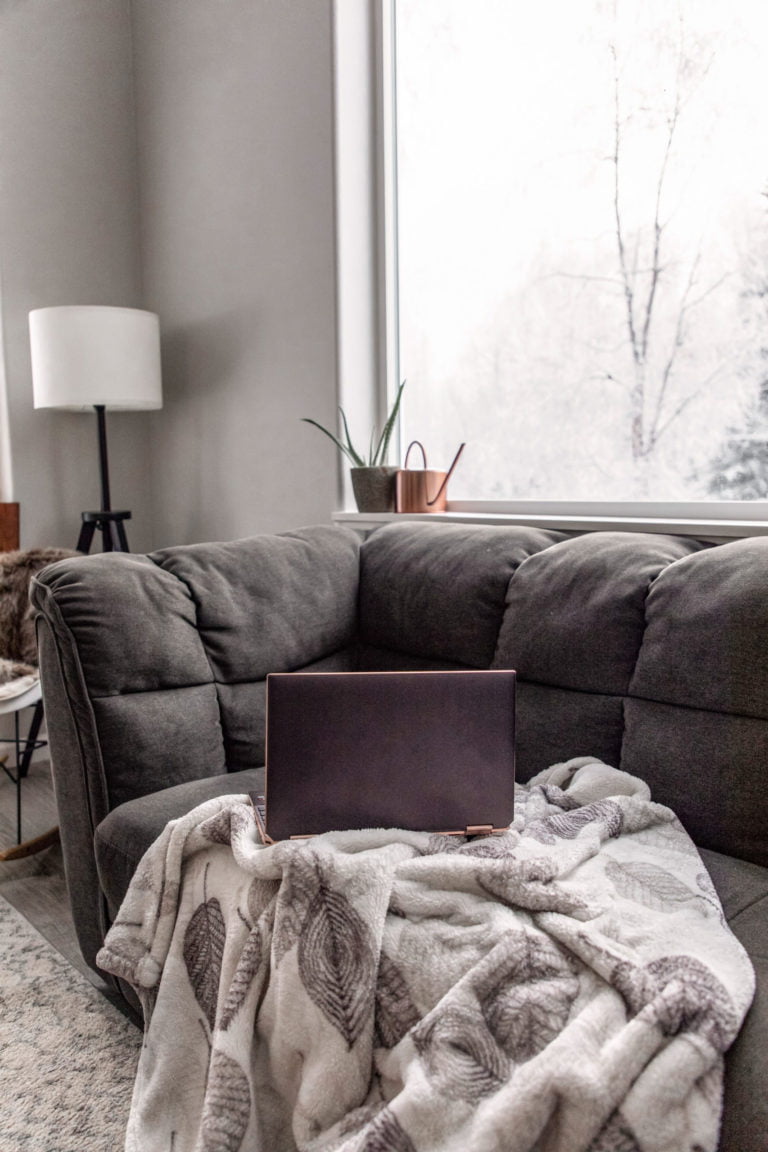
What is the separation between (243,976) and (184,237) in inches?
109

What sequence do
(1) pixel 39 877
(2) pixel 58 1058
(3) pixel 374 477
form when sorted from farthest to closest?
(3) pixel 374 477 < (1) pixel 39 877 < (2) pixel 58 1058

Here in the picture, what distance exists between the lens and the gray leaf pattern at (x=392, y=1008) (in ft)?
3.20

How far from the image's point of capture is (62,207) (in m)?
3.26

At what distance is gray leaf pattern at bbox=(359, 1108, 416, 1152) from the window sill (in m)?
1.22

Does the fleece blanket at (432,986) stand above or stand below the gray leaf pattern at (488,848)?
below

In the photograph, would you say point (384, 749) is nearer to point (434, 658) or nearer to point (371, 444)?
point (434, 658)

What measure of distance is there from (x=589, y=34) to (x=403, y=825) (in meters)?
1.92

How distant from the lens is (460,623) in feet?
5.81

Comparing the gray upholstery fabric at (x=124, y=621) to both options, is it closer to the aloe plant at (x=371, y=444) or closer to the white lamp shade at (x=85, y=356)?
the aloe plant at (x=371, y=444)

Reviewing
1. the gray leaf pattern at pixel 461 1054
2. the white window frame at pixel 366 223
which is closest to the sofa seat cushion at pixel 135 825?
the gray leaf pattern at pixel 461 1054

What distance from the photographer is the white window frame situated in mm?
2486

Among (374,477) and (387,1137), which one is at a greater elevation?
(374,477)

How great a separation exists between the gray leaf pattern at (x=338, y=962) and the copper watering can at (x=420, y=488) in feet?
4.73

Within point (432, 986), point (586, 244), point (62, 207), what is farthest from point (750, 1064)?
point (62, 207)
